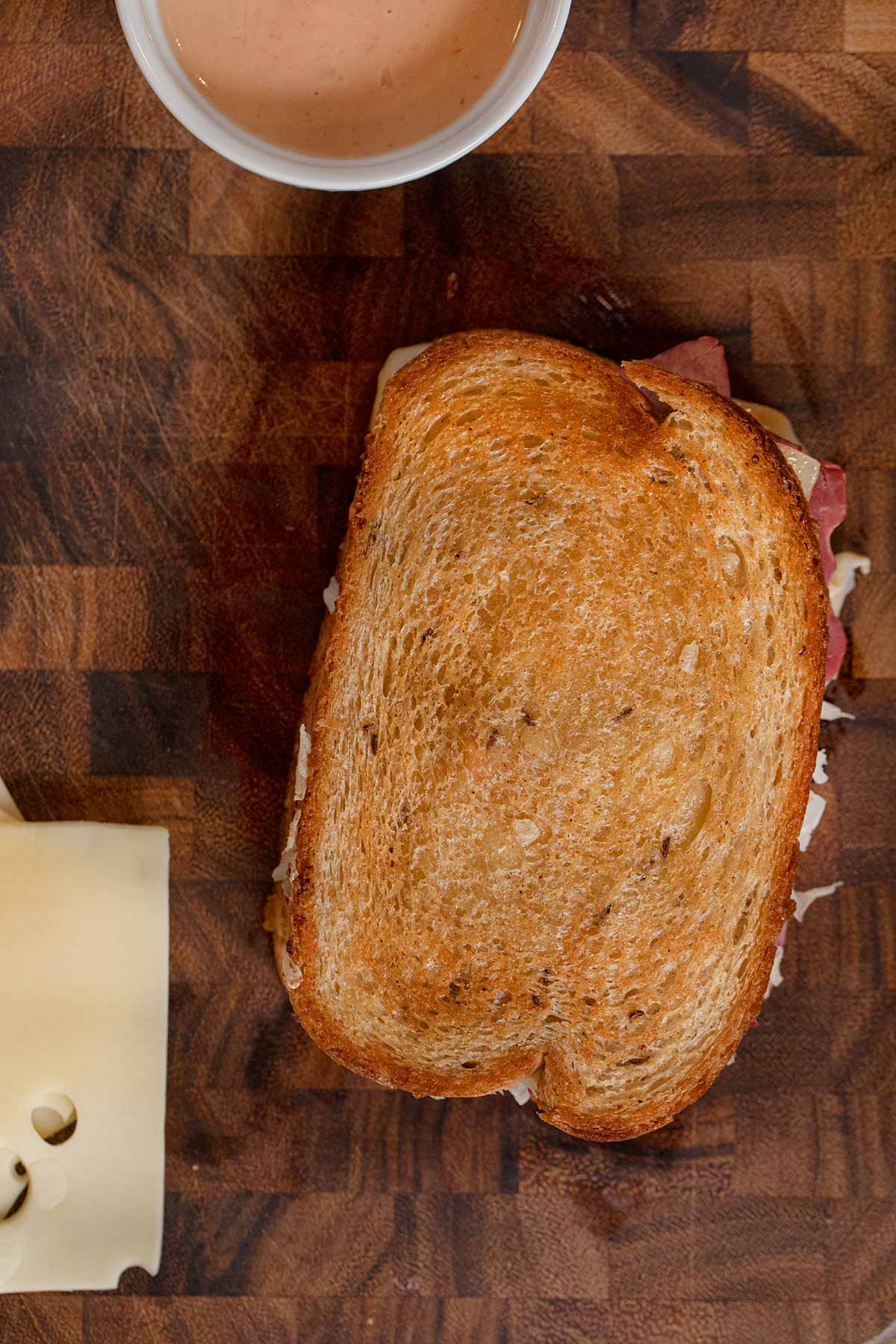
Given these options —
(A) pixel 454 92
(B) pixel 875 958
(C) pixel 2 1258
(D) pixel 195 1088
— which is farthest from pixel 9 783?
(B) pixel 875 958

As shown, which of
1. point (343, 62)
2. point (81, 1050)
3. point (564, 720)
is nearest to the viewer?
point (343, 62)

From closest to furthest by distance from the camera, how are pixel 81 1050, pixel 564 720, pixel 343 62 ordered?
pixel 343 62
pixel 564 720
pixel 81 1050

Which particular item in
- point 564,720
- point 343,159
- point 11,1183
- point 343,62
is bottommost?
point 11,1183

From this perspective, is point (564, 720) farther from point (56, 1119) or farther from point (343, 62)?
point (56, 1119)

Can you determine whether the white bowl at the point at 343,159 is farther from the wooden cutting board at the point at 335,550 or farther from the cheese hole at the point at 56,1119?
the cheese hole at the point at 56,1119

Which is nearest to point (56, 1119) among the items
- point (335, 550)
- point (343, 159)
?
point (335, 550)
